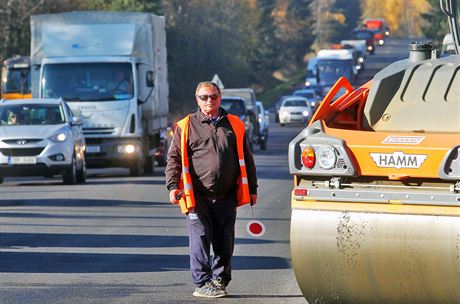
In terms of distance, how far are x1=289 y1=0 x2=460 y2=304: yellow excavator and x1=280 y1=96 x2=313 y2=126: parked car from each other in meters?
63.3

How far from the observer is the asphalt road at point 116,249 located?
1205cm

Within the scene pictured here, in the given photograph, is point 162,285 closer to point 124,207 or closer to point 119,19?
point 124,207

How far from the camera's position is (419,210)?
9422 mm

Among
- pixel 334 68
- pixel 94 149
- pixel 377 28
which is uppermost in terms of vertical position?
pixel 94 149

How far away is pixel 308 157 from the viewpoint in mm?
9836

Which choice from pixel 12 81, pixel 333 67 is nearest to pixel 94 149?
pixel 12 81

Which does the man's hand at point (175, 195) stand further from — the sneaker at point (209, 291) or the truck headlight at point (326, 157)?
the truck headlight at point (326, 157)

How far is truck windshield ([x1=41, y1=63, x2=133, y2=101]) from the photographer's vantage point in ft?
102

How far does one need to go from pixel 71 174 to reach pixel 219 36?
230 feet

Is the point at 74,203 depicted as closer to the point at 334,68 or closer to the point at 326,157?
the point at 326,157

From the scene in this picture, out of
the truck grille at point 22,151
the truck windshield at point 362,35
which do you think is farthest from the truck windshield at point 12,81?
the truck windshield at point 362,35

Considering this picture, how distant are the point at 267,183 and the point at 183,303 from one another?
1713 centimetres

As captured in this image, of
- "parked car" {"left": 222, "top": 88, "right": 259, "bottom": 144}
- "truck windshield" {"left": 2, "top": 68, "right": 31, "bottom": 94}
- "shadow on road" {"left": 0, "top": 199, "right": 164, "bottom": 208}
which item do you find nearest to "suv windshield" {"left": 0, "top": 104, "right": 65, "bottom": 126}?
"shadow on road" {"left": 0, "top": 199, "right": 164, "bottom": 208}

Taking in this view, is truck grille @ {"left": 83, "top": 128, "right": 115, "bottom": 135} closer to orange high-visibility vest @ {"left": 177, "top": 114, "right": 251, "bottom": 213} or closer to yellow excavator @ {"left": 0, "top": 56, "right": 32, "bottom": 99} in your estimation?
orange high-visibility vest @ {"left": 177, "top": 114, "right": 251, "bottom": 213}
